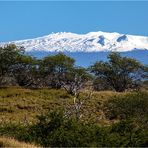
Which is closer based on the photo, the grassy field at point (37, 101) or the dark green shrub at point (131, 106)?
the dark green shrub at point (131, 106)

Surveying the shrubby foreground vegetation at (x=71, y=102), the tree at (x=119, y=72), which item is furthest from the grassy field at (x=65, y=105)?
the tree at (x=119, y=72)

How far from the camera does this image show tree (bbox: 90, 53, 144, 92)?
3900 inches

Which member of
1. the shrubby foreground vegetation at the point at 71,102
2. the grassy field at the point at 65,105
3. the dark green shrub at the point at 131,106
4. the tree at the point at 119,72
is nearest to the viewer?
the shrubby foreground vegetation at the point at 71,102

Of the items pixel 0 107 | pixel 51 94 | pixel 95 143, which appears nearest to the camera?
pixel 95 143

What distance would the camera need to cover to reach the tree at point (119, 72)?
325ft

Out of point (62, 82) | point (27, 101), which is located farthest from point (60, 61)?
point (27, 101)

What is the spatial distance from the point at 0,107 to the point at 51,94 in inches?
494

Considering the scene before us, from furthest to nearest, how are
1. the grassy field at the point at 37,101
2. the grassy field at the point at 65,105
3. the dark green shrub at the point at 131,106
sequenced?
the grassy field at the point at 37,101 → the grassy field at the point at 65,105 → the dark green shrub at the point at 131,106

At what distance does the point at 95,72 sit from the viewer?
102m

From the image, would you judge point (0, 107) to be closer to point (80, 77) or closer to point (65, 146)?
point (80, 77)

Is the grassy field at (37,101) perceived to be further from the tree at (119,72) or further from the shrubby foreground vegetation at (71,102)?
the tree at (119,72)

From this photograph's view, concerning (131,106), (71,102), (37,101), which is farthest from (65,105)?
(131,106)

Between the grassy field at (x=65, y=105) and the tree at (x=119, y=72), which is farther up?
the tree at (x=119, y=72)

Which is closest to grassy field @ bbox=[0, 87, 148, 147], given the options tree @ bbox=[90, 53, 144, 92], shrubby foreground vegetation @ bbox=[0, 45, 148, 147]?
shrubby foreground vegetation @ bbox=[0, 45, 148, 147]
